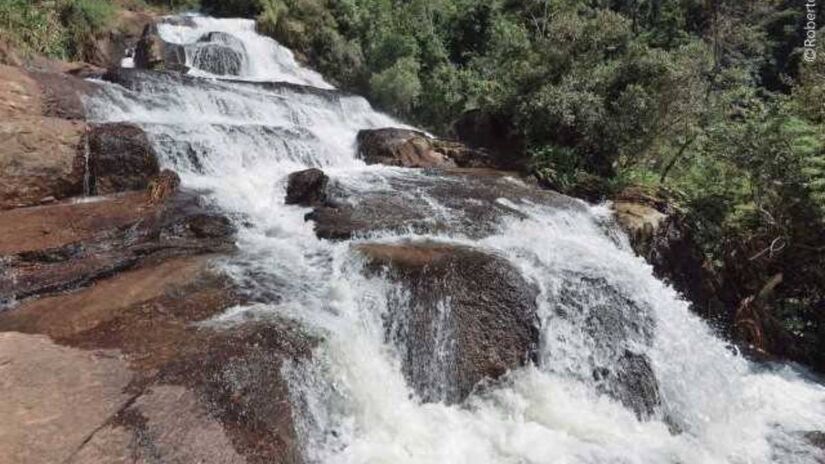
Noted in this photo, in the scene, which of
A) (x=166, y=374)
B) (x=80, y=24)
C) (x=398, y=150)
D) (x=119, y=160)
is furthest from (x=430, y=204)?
(x=80, y=24)

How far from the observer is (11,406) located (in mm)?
4039

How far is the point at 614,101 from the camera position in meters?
13.8

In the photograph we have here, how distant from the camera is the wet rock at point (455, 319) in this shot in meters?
6.33

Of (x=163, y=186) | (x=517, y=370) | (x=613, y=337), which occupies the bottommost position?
(x=517, y=370)

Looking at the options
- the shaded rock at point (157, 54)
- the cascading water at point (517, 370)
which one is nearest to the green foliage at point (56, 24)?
the shaded rock at point (157, 54)

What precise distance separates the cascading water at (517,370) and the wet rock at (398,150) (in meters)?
2.43

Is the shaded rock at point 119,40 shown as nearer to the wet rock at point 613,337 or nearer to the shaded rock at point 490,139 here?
the shaded rock at point 490,139

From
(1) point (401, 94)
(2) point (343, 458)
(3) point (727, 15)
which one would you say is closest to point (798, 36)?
(3) point (727, 15)

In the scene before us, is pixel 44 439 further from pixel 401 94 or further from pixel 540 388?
pixel 401 94

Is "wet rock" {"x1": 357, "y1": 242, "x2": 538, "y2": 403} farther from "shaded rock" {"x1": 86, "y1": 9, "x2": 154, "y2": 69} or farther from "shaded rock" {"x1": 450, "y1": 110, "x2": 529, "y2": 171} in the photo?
"shaded rock" {"x1": 86, "y1": 9, "x2": 154, "y2": 69}

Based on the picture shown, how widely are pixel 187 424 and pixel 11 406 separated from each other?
1215 mm

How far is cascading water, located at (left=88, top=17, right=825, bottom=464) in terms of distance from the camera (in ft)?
18.5

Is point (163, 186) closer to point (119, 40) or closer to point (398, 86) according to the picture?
point (398, 86)

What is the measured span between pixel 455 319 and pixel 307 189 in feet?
14.6
